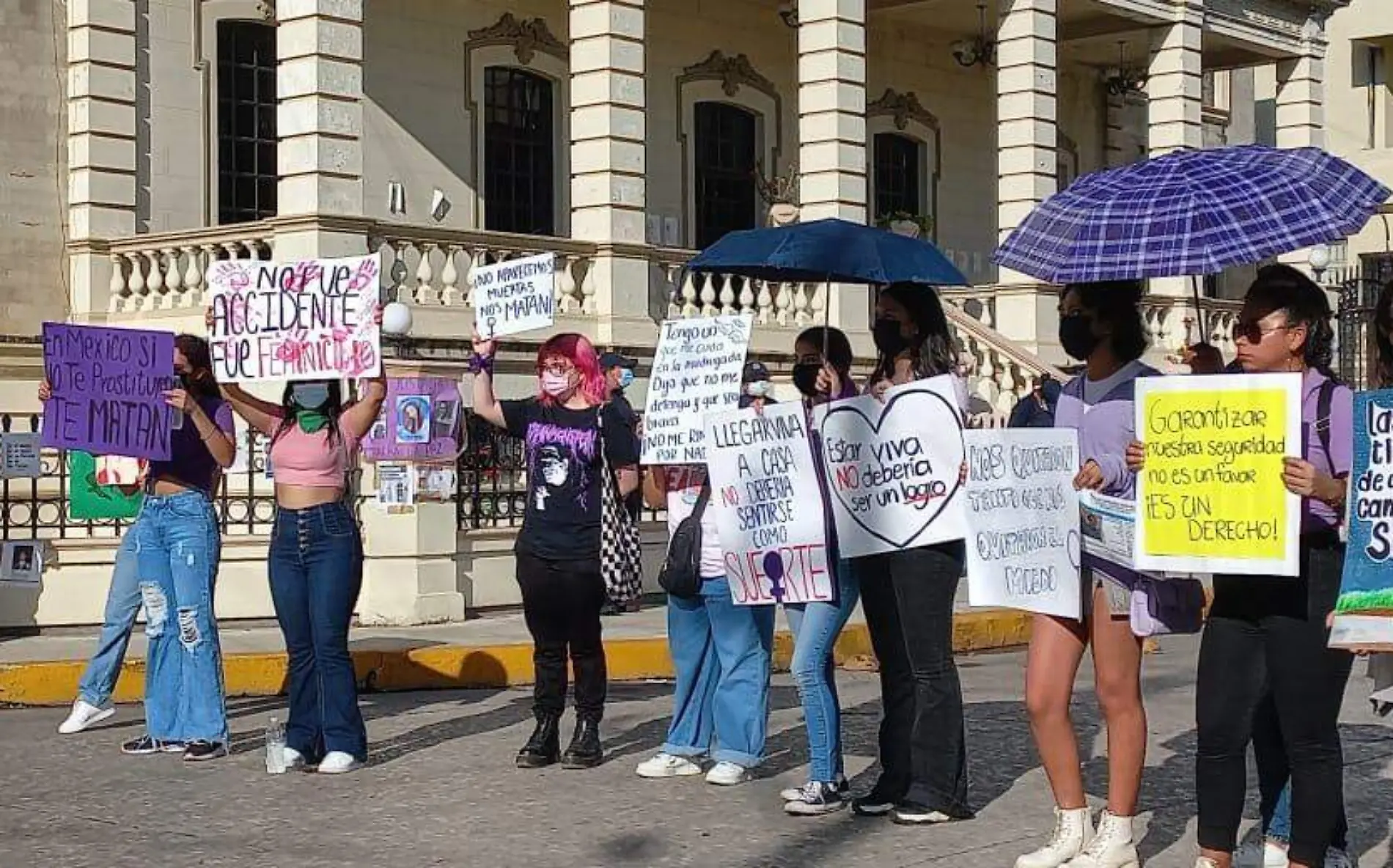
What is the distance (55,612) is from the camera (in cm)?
1541

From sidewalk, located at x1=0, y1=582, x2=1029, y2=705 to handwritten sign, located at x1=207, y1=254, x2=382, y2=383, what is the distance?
129 inches

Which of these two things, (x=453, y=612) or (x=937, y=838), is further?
(x=453, y=612)

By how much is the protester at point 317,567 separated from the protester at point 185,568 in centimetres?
50

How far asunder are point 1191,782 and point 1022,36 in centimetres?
1800

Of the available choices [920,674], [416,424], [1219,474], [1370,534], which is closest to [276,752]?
[920,674]

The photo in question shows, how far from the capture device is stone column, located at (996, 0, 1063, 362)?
84.0ft

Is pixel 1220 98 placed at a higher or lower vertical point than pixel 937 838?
higher

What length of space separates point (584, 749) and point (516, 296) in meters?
2.28

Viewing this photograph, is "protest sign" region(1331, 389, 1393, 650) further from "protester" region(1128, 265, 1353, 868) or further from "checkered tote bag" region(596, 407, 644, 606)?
"checkered tote bag" region(596, 407, 644, 606)

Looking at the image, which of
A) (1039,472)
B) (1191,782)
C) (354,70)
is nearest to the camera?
(1039,472)

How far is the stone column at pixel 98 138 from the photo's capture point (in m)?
20.2

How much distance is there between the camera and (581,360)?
9281mm

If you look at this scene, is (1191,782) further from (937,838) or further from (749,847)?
(749,847)

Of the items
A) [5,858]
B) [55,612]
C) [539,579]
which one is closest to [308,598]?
[539,579]
